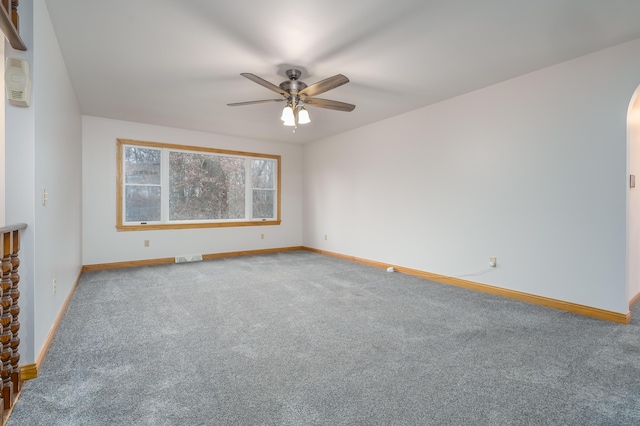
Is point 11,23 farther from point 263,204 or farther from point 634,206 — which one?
point 263,204

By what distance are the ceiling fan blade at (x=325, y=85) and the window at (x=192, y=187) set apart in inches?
132

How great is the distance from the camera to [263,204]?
667 cm

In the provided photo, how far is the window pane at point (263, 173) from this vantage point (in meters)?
6.54

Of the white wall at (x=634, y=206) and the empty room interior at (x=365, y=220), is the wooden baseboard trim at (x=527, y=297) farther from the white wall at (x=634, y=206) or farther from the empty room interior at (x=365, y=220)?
the white wall at (x=634, y=206)

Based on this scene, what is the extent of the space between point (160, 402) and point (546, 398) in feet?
6.74

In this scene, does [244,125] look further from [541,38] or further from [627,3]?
[627,3]

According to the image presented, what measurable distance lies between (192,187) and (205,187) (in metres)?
0.23

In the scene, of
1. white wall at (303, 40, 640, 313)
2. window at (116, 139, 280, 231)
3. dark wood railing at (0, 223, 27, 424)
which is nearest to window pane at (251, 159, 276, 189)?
window at (116, 139, 280, 231)

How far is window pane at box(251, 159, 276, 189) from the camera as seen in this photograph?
654cm

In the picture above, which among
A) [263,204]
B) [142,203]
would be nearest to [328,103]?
[263,204]

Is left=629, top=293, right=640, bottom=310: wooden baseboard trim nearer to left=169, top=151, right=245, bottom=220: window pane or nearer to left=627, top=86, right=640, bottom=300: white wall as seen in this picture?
left=627, top=86, right=640, bottom=300: white wall

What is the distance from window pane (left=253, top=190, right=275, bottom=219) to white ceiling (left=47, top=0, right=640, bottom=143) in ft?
9.13

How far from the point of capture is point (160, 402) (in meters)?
1.63

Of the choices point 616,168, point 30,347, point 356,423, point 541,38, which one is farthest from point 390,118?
point 30,347
